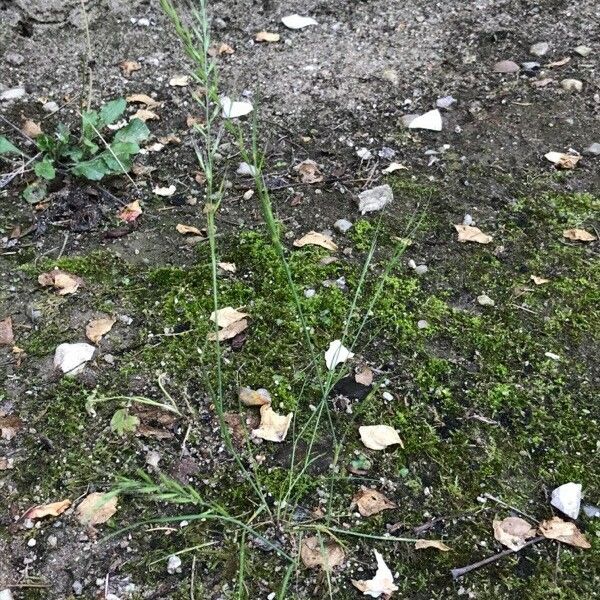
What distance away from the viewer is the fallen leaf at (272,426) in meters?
1.80

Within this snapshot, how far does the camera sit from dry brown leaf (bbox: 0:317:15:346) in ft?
6.73

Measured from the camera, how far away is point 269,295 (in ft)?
7.14

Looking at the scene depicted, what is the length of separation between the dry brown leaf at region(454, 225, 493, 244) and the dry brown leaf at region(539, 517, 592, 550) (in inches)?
40.9

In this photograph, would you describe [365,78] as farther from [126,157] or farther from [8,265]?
[8,265]

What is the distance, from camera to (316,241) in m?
2.36

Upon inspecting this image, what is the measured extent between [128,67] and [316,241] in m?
1.57

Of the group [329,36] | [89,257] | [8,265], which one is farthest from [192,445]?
[329,36]

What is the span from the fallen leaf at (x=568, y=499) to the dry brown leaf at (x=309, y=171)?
4.77 ft

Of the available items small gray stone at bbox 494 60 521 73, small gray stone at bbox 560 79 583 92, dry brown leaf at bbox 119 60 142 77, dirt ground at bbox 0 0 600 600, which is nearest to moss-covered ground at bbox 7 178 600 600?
dirt ground at bbox 0 0 600 600

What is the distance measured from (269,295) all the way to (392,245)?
0.48 meters

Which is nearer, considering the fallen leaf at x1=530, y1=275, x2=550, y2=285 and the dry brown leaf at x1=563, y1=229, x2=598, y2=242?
the fallen leaf at x1=530, y1=275, x2=550, y2=285

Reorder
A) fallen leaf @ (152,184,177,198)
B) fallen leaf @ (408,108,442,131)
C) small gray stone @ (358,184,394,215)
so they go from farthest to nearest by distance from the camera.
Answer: fallen leaf @ (408,108,442,131) < fallen leaf @ (152,184,177,198) < small gray stone @ (358,184,394,215)

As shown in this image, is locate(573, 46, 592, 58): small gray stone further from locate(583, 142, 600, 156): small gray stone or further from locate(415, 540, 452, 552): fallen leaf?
locate(415, 540, 452, 552): fallen leaf

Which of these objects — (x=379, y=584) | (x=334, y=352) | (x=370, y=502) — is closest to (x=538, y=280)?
(x=334, y=352)
